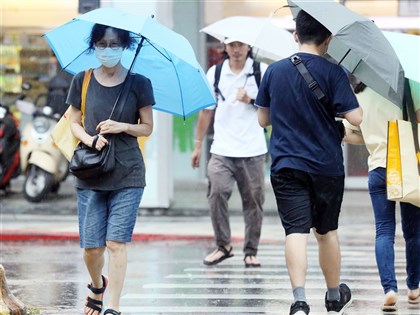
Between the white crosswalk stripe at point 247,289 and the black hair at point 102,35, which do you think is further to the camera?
the white crosswalk stripe at point 247,289

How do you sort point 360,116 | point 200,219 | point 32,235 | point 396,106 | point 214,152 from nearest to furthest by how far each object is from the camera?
point 360,116, point 396,106, point 214,152, point 32,235, point 200,219

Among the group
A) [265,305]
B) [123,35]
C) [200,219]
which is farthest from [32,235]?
[123,35]

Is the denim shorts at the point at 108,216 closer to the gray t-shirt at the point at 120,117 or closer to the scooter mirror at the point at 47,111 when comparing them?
the gray t-shirt at the point at 120,117

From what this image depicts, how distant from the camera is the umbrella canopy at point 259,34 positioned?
9969 mm

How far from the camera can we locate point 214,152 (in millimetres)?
10766

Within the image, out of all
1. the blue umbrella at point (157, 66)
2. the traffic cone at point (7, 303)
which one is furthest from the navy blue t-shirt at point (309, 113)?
the traffic cone at point (7, 303)

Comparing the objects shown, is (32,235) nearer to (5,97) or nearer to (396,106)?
(5,97)

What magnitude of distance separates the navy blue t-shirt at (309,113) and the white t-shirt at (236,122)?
11.3ft

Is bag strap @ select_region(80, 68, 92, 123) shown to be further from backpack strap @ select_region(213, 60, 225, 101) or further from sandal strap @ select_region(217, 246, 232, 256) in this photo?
sandal strap @ select_region(217, 246, 232, 256)

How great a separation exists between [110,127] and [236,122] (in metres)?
3.51

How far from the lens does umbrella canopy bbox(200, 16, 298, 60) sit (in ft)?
32.7

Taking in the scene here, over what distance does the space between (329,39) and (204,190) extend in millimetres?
9795

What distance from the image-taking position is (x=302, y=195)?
23.4 feet

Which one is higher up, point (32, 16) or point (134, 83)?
point (134, 83)
